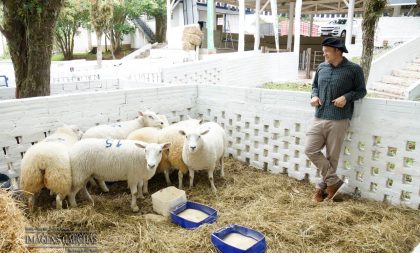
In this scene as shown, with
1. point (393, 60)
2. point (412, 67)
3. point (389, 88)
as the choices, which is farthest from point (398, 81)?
point (412, 67)

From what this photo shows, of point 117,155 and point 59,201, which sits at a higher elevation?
point 117,155

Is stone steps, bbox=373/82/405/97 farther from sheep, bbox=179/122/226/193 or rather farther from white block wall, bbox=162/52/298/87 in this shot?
sheep, bbox=179/122/226/193

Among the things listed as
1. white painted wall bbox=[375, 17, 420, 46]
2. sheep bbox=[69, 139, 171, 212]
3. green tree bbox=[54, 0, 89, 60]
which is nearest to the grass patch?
white painted wall bbox=[375, 17, 420, 46]

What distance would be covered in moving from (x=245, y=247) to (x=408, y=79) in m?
10.8

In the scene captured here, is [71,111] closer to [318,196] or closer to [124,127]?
[124,127]

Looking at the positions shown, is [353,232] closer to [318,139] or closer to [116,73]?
[318,139]

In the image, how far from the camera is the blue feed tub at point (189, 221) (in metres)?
3.97

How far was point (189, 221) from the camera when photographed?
13.0 ft

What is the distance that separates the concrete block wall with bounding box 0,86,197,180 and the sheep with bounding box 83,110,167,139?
0.30 metres

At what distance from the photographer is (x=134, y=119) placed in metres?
5.76

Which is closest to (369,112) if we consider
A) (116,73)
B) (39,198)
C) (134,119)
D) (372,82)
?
(134,119)

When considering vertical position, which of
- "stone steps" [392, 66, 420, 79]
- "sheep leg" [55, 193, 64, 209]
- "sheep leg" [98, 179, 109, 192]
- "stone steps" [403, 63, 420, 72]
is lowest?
"sheep leg" [98, 179, 109, 192]

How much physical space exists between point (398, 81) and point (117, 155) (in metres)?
10.9

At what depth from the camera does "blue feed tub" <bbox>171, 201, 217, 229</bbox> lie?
397cm
